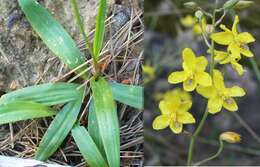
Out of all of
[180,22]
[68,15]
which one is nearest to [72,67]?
[68,15]

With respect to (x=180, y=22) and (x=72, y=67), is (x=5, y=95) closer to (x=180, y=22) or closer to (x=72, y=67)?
(x=72, y=67)

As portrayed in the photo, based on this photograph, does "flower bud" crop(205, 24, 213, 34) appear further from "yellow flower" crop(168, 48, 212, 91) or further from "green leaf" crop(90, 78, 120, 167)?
"green leaf" crop(90, 78, 120, 167)

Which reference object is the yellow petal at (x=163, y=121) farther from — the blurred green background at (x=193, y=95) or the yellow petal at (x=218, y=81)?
the blurred green background at (x=193, y=95)

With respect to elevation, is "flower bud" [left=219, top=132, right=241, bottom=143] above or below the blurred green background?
above

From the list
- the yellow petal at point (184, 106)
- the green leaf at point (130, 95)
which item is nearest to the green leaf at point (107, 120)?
the green leaf at point (130, 95)

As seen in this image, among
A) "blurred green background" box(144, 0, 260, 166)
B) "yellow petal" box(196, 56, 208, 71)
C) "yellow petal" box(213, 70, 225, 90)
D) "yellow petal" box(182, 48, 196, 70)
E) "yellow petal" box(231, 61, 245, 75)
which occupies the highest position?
"yellow petal" box(182, 48, 196, 70)

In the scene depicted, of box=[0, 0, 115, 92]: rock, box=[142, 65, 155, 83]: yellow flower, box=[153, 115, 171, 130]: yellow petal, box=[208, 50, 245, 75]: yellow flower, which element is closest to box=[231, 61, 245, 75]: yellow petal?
box=[208, 50, 245, 75]: yellow flower

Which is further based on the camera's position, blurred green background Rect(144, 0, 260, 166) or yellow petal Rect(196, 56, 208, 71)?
blurred green background Rect(144, 0, 260, 166)

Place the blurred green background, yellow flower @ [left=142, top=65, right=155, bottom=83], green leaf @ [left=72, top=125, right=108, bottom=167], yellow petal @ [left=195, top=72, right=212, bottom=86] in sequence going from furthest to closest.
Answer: the blurred green background, yellow flower @ [left=142, top=65, right=155, bottom=83], green leaf @ [left=72, top=125, right=108, bottom=167], yellow petal @ [left=195, top=72, right=212, bottom=86]
